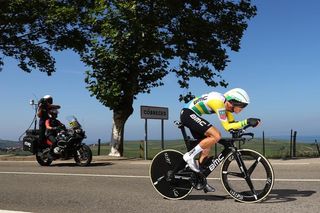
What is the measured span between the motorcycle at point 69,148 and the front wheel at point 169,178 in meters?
7.07

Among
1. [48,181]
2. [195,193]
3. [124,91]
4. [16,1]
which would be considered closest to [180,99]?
[124,91]

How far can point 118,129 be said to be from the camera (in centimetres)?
2180

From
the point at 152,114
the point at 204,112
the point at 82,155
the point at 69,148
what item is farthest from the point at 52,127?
the point at 204,112

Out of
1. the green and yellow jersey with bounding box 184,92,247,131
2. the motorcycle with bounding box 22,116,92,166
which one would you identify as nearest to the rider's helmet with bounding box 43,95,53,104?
the motorcycle with bounding box 22,116,92,166

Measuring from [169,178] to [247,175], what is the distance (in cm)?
125

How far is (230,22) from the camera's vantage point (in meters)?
21.0

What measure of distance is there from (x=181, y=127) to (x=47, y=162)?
834 centimetres

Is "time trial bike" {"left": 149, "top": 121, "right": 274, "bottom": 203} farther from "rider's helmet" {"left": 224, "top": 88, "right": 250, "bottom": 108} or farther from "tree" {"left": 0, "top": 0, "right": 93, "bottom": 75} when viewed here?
"tree" {"left": 0, "top": 0, "right": 93, "bottom": 75}

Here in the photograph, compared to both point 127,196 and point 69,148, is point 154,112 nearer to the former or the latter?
point 69,148

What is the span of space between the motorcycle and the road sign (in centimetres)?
583

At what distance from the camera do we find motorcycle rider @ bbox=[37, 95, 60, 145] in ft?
46.8

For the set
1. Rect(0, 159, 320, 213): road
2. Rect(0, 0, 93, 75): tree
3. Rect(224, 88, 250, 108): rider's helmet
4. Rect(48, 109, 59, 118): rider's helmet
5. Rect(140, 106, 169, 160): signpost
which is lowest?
Rect(0, 159, 320, 213): road

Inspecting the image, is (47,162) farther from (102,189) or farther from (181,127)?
(181,127)

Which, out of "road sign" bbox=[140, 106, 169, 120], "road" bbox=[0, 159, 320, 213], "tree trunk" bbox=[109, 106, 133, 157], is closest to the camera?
"road" bbox=[0, 159, 320, 213]
